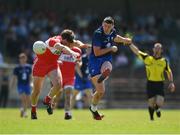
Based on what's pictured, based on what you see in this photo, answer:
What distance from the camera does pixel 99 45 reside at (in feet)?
74.3

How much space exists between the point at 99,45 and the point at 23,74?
9.85 m

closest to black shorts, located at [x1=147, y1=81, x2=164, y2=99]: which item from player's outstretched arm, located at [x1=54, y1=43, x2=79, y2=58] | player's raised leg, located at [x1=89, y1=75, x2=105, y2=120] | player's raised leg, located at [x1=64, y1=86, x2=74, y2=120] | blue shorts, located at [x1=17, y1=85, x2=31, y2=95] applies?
player's raised leg, located at [x1=64, y1=86, x2=74, y2=120]

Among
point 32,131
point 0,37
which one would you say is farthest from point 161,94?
point 0,37

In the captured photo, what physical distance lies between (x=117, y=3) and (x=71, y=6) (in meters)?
2.93

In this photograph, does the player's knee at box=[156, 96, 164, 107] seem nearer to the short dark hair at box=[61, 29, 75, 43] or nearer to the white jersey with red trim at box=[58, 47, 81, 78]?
the white jersey with red trim at box=[58, 47, 81, 78]

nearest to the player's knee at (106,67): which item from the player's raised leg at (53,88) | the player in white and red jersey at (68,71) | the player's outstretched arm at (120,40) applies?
the player's outstretched arm at (120,40)

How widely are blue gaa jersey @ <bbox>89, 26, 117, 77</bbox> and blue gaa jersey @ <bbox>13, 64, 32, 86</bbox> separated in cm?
931

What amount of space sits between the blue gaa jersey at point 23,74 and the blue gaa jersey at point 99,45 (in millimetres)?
9310

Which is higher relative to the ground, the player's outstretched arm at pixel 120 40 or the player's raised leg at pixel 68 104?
the player's outstretched arm at pixel 120 40

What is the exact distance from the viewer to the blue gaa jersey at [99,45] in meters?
22.7

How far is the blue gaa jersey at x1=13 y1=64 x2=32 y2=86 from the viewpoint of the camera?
32031mm

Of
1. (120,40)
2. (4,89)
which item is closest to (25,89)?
(4,89)

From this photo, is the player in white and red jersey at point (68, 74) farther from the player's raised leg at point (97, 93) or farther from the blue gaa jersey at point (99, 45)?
the blue gaa jersey at point (99, 45)

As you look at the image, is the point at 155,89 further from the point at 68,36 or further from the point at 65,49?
the point at 65,49
